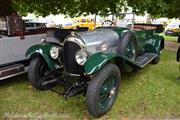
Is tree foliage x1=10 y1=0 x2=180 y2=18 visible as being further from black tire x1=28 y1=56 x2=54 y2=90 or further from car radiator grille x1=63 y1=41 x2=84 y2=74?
black tire x1=28 y1=56 x2=54 y2=90

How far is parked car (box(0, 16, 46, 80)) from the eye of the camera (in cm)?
479

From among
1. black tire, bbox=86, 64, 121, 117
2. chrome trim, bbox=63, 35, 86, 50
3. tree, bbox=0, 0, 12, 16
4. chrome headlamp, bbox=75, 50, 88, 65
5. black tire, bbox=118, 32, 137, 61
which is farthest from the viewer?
tree, bbox=0, 0, 12, 16

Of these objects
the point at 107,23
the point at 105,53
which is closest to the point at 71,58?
the point at 105,53

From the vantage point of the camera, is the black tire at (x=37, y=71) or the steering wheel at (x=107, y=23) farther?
the steering wheel at (x=107, y=23)

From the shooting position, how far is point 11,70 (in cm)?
486

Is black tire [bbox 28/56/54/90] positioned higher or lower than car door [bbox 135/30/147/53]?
lower

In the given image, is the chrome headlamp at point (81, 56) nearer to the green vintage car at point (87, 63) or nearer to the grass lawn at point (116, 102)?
the green vintage car at point (87, 63)

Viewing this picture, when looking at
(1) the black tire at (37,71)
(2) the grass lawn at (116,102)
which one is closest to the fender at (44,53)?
(1) the black tire at (37,71)

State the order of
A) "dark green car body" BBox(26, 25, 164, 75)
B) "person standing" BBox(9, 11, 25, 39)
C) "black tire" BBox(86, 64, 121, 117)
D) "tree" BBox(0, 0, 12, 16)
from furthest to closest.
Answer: "tree" BBox(0, 0, 12, 16) < "person standing" BBox(9, 11, 25, 39) < "dark green car body" BBox(26, 25, 164, 75) < "black tire" BBox(86, 64, 121, 117)

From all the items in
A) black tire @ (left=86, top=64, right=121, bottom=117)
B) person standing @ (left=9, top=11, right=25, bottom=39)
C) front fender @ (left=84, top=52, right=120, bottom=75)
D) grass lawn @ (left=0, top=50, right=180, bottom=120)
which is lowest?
grass lawn @ (left=0, top=50, right=180, bottom=120)

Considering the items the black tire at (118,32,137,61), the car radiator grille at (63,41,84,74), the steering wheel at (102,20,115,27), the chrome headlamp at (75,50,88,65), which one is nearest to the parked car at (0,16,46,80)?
the car radiator grille at (63,41,84,74)

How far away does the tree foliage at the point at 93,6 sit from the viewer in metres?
7.24

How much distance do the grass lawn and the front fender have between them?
878 mm

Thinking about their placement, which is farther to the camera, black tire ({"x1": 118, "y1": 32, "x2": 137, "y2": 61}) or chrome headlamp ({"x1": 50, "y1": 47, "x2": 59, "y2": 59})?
black tire ({"x1": 118, "y1": 32, "x2": 137, "y2": 61})
